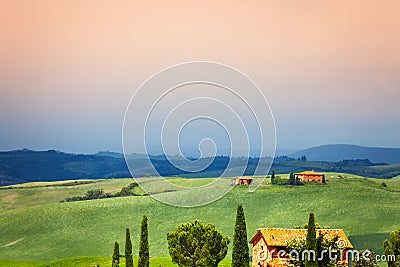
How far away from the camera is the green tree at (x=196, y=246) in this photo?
228ft

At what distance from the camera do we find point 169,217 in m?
124

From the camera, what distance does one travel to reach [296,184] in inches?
5674

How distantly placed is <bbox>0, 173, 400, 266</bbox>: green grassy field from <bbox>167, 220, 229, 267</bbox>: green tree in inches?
966

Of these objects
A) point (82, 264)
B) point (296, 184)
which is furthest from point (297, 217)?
point (82, 264)

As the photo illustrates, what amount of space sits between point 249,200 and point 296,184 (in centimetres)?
1822

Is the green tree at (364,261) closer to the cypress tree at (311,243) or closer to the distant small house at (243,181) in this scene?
the cypress tree at (311,243)

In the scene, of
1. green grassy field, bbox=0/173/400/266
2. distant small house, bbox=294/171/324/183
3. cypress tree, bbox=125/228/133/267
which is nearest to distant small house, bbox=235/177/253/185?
green grassy field, bbox=0/173/400/266

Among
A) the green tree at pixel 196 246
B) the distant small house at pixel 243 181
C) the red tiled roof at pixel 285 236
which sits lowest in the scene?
the green tree at pixel 196 246

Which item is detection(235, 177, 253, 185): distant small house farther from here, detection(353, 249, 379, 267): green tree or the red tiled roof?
detection(353, 249, 379, 267): green tree

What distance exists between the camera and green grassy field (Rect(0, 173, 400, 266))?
4200 inches

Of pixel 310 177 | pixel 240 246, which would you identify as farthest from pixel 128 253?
pixel 310 177

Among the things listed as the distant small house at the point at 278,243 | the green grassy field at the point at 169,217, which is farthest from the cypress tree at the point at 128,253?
the green grassy field at the point at 169,217

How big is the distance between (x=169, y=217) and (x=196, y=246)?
179 ft

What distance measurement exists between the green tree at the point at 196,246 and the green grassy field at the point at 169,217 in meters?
24.5
